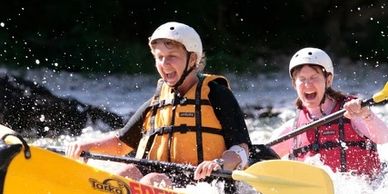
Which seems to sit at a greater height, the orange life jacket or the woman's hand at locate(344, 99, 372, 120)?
the woman's hand at locate(344, 99, 372, 120)

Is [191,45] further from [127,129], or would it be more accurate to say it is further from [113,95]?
[113,95]

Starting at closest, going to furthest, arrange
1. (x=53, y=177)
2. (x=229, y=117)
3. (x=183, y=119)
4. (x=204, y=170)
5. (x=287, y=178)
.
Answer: (x=53, y=177)
(x=287, y=178)
(x=204, y=170)
(x=229, y=117)
(x=183, y=119)

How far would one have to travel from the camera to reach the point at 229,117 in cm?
454

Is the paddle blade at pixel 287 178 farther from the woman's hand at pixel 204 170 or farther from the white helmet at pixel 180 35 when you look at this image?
the white helmet at pixel 180 35

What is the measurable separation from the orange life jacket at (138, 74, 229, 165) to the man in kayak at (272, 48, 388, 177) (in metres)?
0.86

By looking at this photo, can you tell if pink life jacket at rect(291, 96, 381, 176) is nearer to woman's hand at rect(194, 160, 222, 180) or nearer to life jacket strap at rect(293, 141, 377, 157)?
life jacket strap at rect(293, 141, 377, 157)

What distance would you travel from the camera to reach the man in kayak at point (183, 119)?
4.54 meters

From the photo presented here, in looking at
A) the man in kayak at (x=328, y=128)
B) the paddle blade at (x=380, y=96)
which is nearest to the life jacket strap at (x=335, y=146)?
the man in kayak at (x=328, y=128)

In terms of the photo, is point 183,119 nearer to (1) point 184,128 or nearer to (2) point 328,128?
(1) point 184,128

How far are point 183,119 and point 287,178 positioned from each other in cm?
99

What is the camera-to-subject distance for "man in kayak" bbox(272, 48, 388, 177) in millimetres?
5156

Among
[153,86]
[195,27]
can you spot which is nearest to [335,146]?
[153,86]

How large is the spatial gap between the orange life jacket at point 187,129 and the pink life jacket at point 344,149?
931 mm

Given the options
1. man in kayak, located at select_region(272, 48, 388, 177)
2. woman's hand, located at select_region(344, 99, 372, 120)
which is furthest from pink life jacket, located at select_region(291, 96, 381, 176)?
woman's hand, located at select_region(344, 99, 372, 120)
